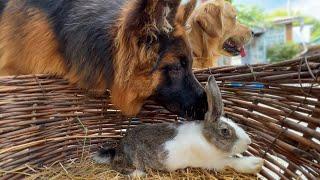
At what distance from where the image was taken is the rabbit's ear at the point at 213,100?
2154 mm

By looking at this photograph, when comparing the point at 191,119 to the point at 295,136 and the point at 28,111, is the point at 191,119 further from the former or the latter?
the point at 28,111

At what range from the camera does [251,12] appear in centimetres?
2166

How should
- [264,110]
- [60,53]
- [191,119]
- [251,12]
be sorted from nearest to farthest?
[264,110]
[191,119]
[60,53]
[251,12]

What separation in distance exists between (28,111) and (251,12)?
2039 centimetres

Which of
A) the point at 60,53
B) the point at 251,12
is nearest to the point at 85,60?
the point at 60,53

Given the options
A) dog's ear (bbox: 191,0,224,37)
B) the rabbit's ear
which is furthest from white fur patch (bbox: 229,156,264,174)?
dog's ear (bbox: 191,0,224,37)

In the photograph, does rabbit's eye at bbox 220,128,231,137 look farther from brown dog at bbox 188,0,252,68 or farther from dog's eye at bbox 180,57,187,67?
brown dog at bbox 188,0,252,68

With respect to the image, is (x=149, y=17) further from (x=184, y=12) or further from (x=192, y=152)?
(x=192, y=152)

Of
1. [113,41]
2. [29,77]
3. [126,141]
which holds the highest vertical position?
[113,41]

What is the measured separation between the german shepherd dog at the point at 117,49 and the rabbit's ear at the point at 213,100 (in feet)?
0.88

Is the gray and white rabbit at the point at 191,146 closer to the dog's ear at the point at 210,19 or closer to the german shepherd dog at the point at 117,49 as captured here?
the german shepherd dog at the point at 117,49

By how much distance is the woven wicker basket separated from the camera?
2045 millimetres

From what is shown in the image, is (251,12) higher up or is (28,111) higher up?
(251,12)

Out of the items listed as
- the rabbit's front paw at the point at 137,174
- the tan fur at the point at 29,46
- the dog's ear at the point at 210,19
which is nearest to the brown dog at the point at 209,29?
the dog's ear at the point at 210,19
